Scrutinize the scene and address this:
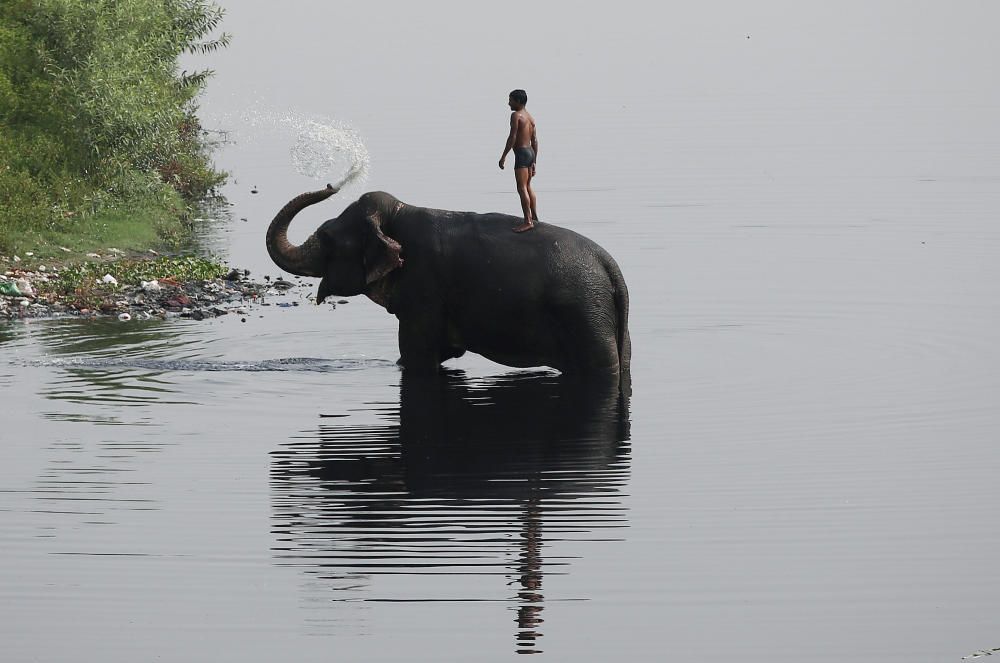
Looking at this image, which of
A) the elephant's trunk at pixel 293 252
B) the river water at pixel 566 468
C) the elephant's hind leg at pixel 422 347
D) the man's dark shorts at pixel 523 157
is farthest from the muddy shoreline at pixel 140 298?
the man's dark shorts at pixel 523 157

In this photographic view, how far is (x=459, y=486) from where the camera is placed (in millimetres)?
16281

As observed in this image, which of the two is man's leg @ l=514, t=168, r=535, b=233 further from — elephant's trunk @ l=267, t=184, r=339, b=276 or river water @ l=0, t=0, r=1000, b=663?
elephant's trunk @ l=267, t=184, r=339, b=276

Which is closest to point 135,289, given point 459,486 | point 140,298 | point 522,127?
point 140,298

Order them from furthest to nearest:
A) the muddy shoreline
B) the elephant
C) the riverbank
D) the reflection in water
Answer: the riverbank, the muddy shoreline, the elephant, the reflection in water

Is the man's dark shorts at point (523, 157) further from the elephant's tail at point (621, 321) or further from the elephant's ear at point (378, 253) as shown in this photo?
the elephant's ear at point (378, 253)

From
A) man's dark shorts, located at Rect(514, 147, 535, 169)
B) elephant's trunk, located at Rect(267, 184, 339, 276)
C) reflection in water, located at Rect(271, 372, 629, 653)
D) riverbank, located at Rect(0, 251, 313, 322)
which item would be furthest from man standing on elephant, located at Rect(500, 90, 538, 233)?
riverbank, located at Rect(0, 251, 313, 322)

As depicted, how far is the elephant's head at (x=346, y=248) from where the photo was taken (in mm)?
20500

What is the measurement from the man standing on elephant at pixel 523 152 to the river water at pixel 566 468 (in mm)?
1744

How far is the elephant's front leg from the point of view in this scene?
2069 centimetres

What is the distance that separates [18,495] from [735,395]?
23.9 ft

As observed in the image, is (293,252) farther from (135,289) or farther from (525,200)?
(135,289)

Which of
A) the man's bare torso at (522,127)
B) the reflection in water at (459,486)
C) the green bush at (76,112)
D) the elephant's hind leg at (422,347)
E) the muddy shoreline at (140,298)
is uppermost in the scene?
the green bush at (76,112)

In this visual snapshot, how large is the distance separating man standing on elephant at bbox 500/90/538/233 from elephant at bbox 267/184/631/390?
0.66 ft

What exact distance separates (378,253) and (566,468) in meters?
4.44
